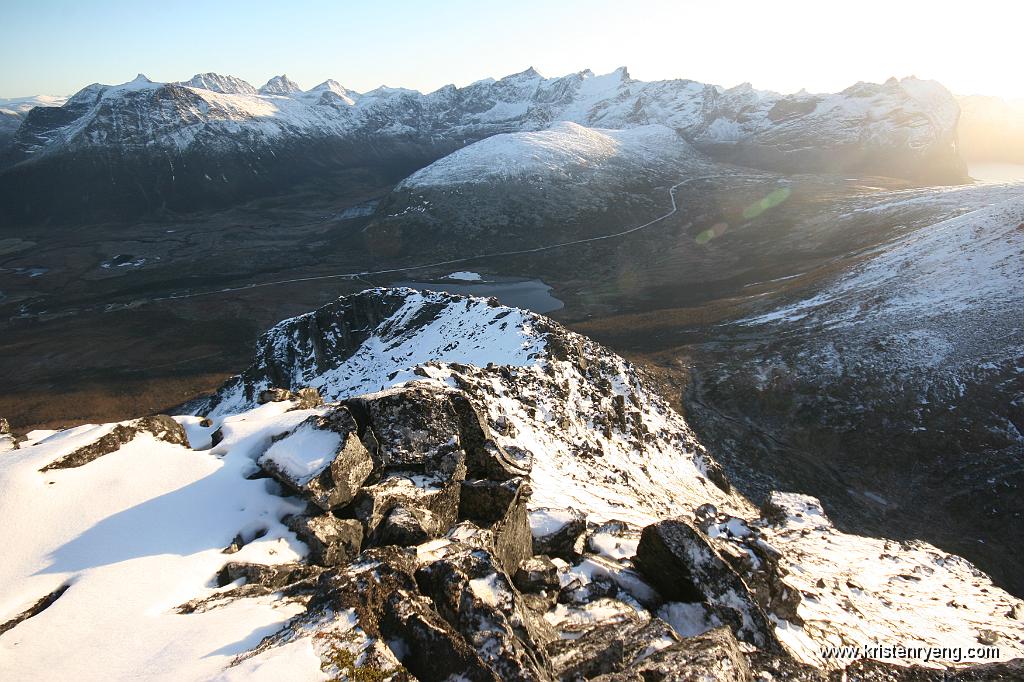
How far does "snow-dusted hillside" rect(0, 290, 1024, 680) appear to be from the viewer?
727cm

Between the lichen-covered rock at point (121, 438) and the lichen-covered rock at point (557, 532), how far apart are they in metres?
9.20

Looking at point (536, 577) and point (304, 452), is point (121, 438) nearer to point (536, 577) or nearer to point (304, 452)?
point (304, 452)

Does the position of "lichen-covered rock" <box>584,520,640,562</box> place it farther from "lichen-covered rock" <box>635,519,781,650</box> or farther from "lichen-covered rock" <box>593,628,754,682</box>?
"lichen-covered rock" <box>593,628,754,682</box>

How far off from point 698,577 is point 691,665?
364 centimetres

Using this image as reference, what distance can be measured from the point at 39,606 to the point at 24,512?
7.58 feet

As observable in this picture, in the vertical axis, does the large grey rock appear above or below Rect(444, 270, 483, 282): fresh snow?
above

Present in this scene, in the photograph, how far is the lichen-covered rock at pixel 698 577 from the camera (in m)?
11.0

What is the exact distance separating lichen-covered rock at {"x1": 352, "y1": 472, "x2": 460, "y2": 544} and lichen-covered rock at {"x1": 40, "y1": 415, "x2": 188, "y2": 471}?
5439mm

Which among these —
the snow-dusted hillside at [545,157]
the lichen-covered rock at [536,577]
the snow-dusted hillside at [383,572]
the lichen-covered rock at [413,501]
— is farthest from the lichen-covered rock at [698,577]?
the snow-dusted hillside at [545,157]

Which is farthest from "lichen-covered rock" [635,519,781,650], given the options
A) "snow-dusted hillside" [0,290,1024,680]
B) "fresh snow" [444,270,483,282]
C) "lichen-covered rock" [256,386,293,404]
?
"fresh snow" [444,270,483,282]

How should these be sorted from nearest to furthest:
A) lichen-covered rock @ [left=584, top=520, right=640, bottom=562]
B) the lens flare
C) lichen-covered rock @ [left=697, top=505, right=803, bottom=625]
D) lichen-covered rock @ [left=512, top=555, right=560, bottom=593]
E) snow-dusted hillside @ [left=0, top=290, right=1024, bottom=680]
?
1. snow-dusted hillside @ [left=0, top=290, right=1024, bottom=680]
2. lichen-covered rock @ [left=512, top=555, right=560, bottom=593]
3. lichen-covered rock @ [left=697, top=505, right=803, bottom=625]
4. lichen-covered rock @ [left=584, top=520, right=640, bottom=562]
5. the lens flare

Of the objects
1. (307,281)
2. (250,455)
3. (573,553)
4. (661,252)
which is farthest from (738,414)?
(307,281)

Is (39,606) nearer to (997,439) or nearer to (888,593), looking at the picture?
(888,593)

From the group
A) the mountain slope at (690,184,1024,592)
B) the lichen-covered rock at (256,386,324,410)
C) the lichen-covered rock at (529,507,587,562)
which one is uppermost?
the lichen-covered rock at (256,386,324,410)
